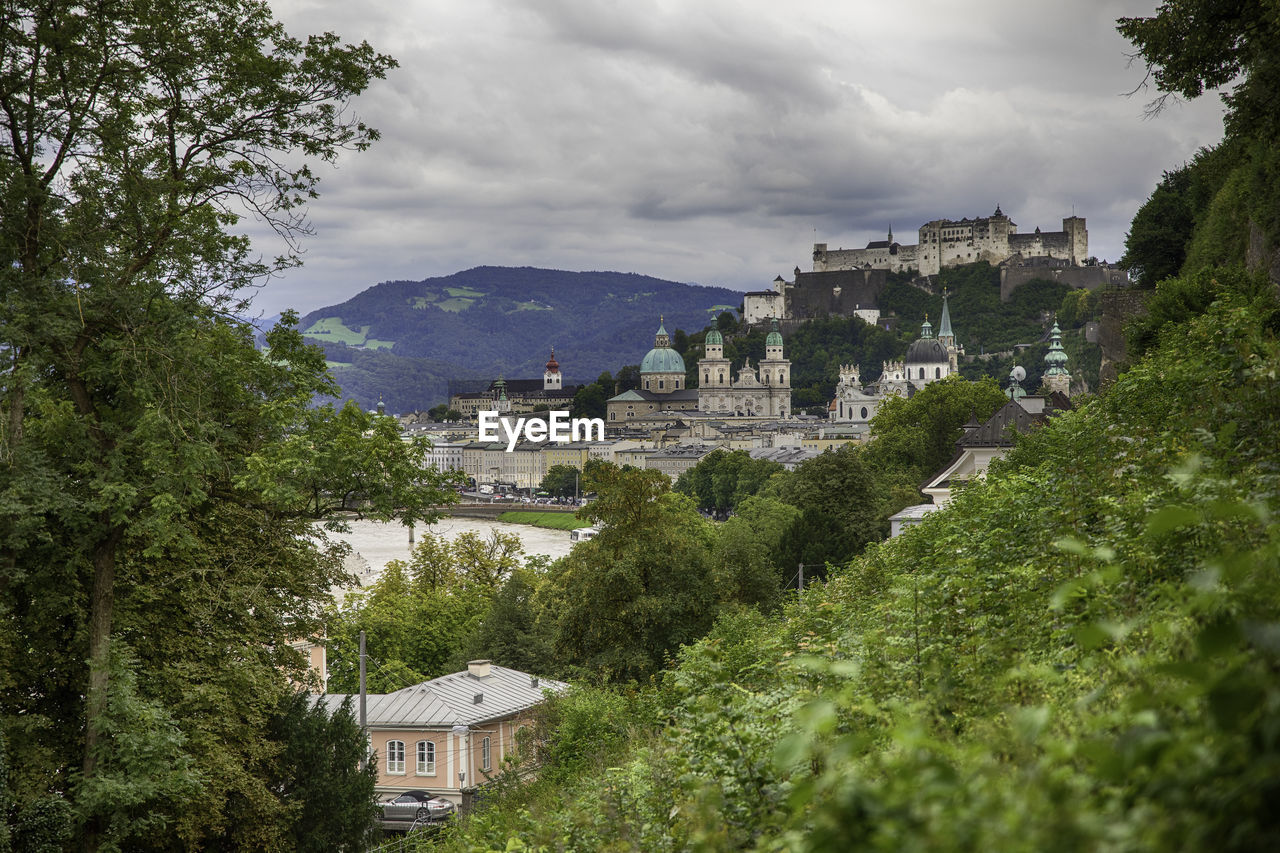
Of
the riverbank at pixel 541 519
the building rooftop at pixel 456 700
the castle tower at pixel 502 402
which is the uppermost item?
the castle tower at pixel 502 402

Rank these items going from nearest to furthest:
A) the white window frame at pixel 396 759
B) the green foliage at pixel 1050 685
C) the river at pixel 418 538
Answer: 1. the green foliage at pixel 1050 685
2. the white window frame at pixel 396 759
3. the river at pixel 418 538

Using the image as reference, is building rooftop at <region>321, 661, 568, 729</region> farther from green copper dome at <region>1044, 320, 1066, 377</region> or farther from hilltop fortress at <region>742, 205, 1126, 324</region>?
hilltop fortress at <region>742, 205, 1126, 324</region>

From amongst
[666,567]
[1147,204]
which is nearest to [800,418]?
[1147,204]

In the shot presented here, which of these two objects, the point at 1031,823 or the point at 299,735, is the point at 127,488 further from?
the point at 1031,823

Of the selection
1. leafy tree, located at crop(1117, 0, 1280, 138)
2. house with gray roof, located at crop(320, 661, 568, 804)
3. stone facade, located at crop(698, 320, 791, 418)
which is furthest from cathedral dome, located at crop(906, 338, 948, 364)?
leafy tree, located at crop(1117, 0, 1280, 138)

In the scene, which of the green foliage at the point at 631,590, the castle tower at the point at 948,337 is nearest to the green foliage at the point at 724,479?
the castle tower at the point at 948,337

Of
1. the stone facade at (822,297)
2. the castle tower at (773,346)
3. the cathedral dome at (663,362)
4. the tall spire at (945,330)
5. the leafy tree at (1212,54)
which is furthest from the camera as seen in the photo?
the cathedral dome at (663,362)

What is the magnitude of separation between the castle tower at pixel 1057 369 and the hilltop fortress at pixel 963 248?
26.5m

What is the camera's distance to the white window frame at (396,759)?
22781 mm

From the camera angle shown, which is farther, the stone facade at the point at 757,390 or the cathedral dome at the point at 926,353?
the stone facade at the point at 757,390

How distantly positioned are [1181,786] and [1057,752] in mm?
268

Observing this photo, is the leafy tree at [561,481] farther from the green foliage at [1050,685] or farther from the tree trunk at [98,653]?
the green foliage at [1050,685]

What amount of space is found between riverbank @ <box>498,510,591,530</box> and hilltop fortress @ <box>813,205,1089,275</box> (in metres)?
81.4

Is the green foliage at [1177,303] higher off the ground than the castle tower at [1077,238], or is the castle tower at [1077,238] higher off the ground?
the castle tower at [1077,238]
